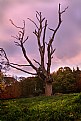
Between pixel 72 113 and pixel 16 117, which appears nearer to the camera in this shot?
pixel 72 113

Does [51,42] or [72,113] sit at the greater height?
[51,42]

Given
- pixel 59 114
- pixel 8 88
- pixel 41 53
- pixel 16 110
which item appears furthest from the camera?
pixel 8 88

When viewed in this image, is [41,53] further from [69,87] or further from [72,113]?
[69,87]

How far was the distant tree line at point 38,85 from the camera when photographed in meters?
46.5

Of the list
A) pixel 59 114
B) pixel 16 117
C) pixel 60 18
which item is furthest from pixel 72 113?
pixel 60 18

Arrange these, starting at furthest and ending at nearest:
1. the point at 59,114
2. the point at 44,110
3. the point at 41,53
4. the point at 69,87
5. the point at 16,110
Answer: the point at 69,87, the point at 41,53, the point at 16,110, the point at 44,110, the point at 59,114

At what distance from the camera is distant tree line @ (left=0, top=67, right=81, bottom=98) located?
1831 inches

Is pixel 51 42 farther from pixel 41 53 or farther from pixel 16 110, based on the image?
pixel 16 110

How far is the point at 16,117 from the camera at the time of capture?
1339 centimetres

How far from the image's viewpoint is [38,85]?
54.6 metres

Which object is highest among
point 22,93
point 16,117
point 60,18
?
point 60,18

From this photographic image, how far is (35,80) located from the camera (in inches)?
2216

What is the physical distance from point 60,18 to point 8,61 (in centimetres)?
676

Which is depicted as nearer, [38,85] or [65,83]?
[65,83]
